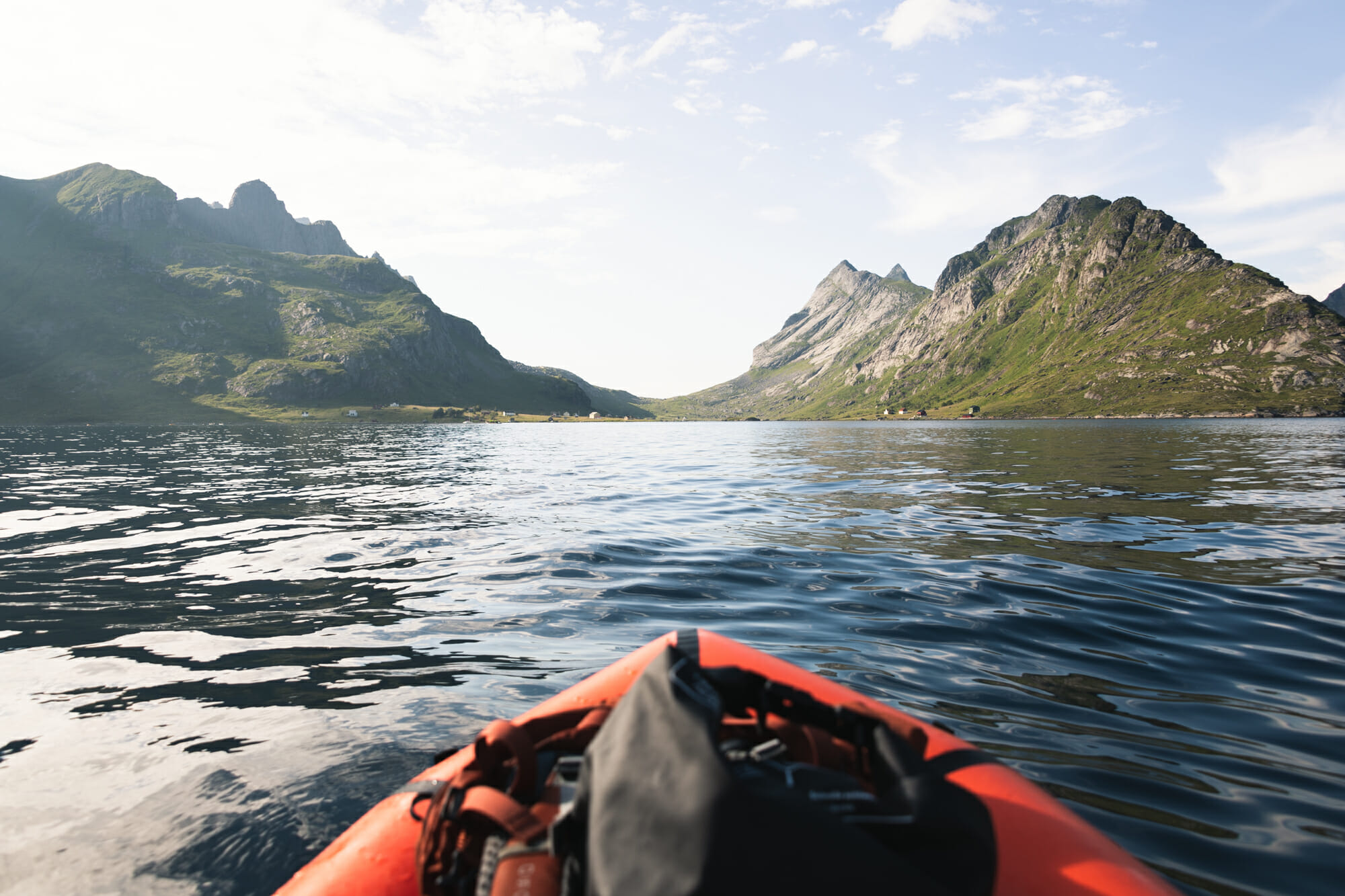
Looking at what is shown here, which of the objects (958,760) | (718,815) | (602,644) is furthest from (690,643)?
(602,644)

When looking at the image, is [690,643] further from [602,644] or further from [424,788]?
[602,644]

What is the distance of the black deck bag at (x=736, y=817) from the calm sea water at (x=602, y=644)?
2.98 metres

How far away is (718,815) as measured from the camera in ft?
5.56

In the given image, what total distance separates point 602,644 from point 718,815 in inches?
262

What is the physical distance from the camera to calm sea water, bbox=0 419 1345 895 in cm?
449

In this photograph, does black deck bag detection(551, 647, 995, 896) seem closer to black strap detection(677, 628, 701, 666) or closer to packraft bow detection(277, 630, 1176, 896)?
packraft bow detection(277, 630, 1176, 896)

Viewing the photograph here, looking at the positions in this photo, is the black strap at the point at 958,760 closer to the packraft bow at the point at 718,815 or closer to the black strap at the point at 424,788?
the packraft bow at the point at 718,815

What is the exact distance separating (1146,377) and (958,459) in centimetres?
20325

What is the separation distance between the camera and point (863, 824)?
7.06ft

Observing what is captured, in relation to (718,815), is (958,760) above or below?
below

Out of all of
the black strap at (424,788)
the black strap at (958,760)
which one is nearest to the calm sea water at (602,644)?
the black strap at (424,788)

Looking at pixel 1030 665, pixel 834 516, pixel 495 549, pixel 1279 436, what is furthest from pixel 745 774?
pixel 1279 436

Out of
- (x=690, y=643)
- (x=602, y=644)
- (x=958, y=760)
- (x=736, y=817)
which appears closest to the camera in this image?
(x=736, y=817)

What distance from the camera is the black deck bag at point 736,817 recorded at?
1641 mm
